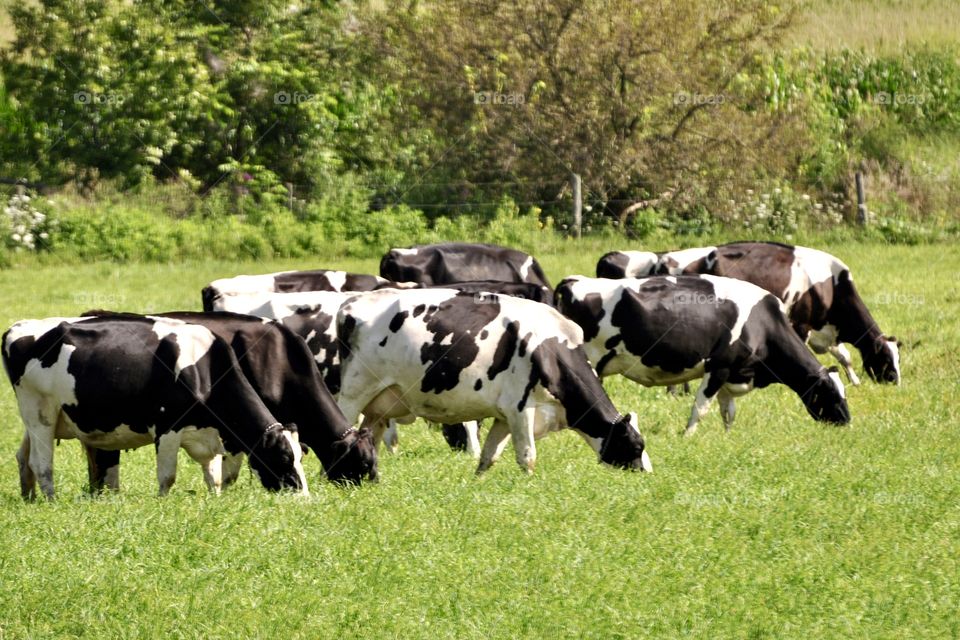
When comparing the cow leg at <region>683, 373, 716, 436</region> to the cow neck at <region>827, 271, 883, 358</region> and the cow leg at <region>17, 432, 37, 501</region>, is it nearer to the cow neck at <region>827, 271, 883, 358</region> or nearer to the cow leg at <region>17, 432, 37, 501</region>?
the cow neck at <region>827, 271, 883, 358</region>

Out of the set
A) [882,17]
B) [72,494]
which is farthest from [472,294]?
[882,17]

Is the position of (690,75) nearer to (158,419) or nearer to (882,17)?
(882,17)

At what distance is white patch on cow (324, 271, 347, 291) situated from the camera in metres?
18.0

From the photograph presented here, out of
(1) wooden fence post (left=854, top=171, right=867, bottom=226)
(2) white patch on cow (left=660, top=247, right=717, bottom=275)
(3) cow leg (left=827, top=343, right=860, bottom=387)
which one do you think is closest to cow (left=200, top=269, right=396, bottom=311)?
(2) white patch on cow (left=660, top=247, right=717, bottom=275)

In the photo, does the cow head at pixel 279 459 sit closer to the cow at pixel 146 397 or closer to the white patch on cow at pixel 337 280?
the cow at pixel 146 397

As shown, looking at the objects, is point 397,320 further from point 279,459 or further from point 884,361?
point 884,361

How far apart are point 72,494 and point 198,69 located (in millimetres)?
25562

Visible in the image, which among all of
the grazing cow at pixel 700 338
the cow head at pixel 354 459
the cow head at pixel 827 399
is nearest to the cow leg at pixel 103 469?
the cow head at pixel 354 459

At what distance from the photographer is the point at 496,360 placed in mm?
12992

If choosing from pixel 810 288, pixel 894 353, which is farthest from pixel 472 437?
pixel 810 288

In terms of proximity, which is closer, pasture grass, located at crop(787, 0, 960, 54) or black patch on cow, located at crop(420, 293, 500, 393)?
black patch on cow, located at crop(420, 293, 500, 393)

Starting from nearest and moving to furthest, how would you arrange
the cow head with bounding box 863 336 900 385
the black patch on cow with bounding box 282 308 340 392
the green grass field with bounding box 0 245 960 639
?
the green grass field with bounding box 0 245 960 639, the black patch on cow with bounding box 282 308 340 392, the cow head with bounding box 863 336 900 385

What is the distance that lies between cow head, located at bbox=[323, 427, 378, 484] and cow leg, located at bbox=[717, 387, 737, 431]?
16.2 feet

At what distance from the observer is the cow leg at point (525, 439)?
41.8 feet
